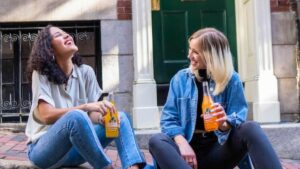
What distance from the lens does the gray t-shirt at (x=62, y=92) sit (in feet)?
10.0

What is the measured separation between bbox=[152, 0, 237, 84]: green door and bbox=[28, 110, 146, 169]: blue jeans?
322 cm

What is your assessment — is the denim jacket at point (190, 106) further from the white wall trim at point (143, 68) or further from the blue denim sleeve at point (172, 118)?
the white wall trim at point (143, 68)

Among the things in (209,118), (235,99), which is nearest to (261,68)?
(235,99)

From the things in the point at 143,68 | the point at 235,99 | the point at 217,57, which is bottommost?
the point at 235,99

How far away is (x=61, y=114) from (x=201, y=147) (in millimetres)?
934

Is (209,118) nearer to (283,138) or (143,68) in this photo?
(283,138)

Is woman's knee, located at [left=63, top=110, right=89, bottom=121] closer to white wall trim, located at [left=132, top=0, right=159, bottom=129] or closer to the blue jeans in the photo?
the blue jeans

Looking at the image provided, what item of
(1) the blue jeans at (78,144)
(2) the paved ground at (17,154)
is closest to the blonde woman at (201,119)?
(1) the blue jeans at (78,144)

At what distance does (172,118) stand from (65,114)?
2.28ft

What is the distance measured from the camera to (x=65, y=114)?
2.91 meters

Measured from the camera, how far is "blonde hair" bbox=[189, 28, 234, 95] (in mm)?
2951

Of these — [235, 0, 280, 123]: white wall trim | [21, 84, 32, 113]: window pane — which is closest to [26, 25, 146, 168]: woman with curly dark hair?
[21, 84, 32, 113]: window pane

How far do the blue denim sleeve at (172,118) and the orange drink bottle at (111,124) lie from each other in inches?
12.9

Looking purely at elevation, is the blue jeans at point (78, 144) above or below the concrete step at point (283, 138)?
above
